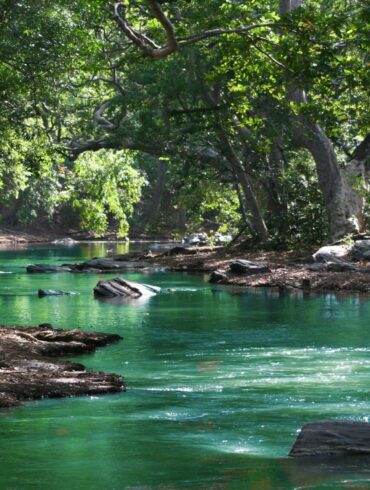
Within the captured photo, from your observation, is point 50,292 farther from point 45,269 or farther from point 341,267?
point 45,269

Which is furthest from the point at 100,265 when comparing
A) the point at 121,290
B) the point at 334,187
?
the point at 121,290

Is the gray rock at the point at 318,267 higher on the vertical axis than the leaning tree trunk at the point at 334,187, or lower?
lower

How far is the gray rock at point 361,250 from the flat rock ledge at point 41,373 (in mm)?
16208

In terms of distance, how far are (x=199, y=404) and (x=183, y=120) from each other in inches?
1011

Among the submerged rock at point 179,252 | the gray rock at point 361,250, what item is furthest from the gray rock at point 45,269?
the gray rock at point 361,250

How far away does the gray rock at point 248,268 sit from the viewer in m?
31.6

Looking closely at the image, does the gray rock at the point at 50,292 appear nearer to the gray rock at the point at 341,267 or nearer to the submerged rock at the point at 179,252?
the gray rock at the point at 341,267

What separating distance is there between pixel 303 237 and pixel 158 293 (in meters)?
11.5

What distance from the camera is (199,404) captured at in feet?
40.0

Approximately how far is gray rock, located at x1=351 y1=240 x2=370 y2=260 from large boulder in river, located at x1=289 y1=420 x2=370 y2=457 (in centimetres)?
2222

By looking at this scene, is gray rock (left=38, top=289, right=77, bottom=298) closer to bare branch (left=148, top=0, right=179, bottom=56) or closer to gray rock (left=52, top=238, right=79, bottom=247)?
bare branch (left=148, top=0, right=179, bottom=56)

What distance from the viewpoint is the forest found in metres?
23.4

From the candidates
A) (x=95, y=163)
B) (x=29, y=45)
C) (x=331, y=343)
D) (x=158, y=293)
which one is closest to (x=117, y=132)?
(x=95, y=163)

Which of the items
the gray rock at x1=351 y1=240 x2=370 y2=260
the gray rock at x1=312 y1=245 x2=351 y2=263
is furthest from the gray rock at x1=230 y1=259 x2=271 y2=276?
the gray rock at x1=351 y1=240 x2=370 y2=260
